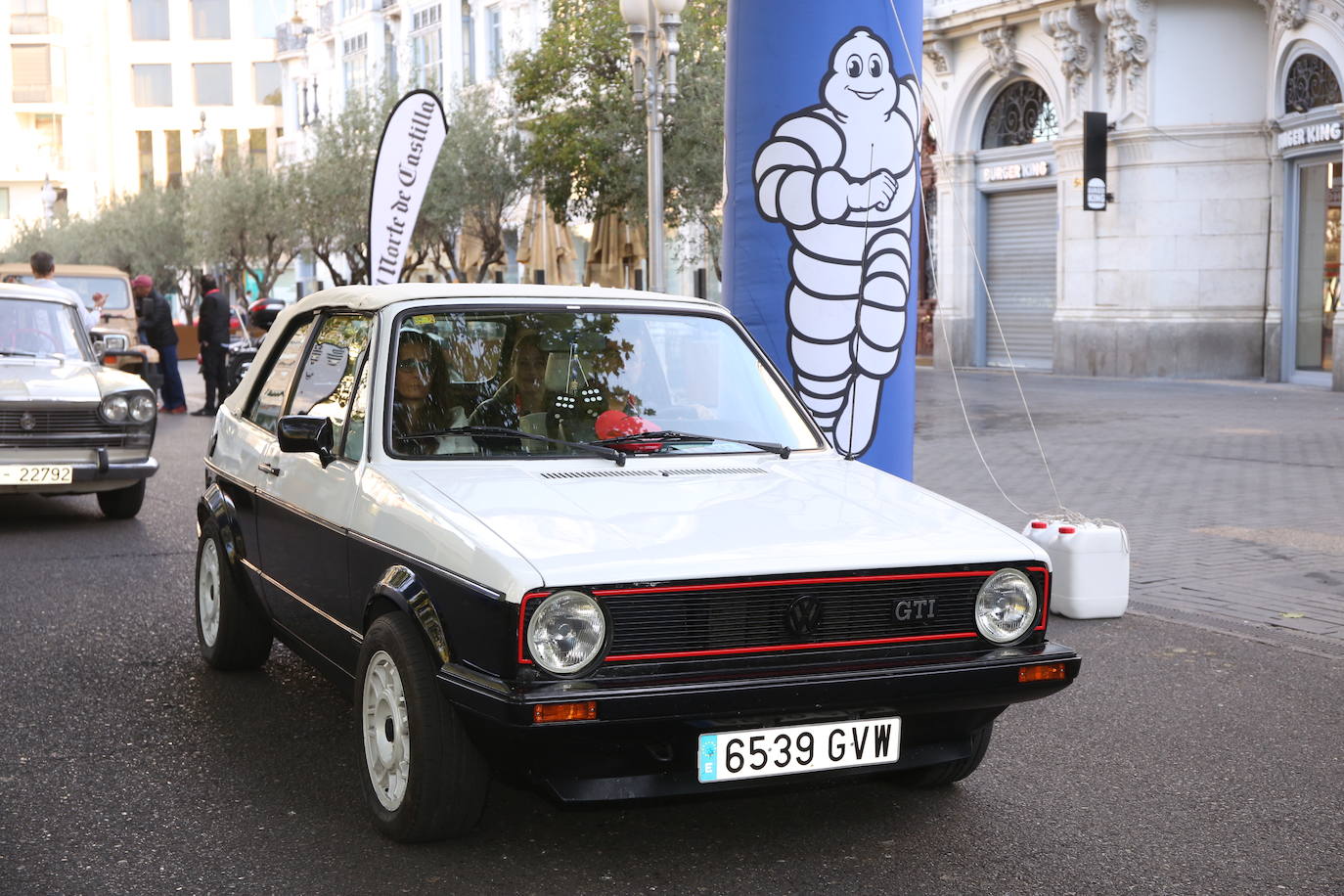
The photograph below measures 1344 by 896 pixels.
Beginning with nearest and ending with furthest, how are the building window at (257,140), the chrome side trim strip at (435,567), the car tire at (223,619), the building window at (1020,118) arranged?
the chrome side trim strip at (435,567) → the car tire at (223,619) → the building window at (1020,118) → the building window at (257,140)

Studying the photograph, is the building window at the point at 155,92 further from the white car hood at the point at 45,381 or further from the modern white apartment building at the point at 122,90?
the white car hood at the point at 45,381

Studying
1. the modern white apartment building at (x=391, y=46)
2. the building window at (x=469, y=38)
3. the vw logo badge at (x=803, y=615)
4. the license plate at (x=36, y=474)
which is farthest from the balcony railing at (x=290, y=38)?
the vw logo badge at (x=803, y=615)

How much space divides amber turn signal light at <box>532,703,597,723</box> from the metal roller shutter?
23651 mm

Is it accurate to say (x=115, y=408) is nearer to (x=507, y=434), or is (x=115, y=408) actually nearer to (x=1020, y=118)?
(x=507, y=434)

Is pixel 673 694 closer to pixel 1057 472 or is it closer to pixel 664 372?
pixel 664 372

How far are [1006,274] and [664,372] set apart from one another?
23897 millimetres

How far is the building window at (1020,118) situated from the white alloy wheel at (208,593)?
21.8 metres

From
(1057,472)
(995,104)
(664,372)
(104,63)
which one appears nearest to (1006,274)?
(995,104)

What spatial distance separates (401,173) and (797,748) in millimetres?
12220

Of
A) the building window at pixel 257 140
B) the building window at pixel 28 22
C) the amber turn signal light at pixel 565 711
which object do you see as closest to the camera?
the amber turn signal light at pixel 565 711

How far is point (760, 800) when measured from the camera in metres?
4.80

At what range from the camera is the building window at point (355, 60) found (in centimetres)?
5722

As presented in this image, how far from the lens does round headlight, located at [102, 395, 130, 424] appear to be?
10852 millimetres

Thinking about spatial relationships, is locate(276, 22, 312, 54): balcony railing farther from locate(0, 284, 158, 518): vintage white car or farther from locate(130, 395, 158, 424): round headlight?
locate(130, 395, 158, 424): round headlight
